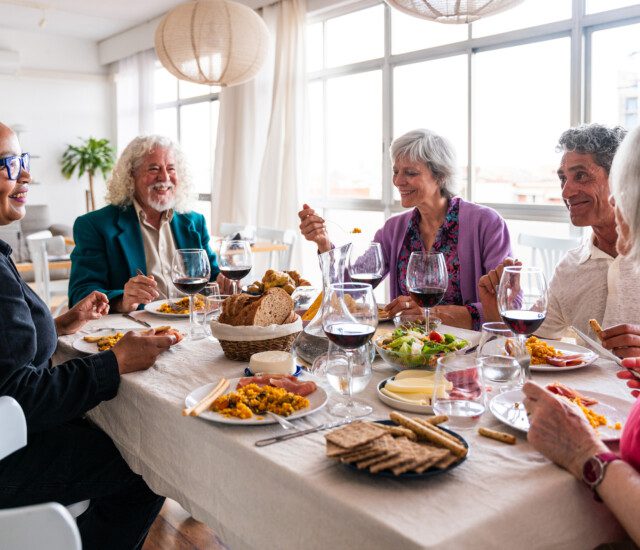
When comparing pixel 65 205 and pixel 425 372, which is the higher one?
pixel 65 205

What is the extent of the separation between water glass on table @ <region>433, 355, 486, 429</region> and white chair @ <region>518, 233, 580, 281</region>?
7.71 feet

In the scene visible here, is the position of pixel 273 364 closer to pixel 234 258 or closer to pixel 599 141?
pixel 234 258

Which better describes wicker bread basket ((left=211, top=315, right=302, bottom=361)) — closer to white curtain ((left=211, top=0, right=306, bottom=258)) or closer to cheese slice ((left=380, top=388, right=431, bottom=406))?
cheese slice ((left=380, top=388, right=431, bottom=406))

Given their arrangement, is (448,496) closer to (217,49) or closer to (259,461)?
(259,461)

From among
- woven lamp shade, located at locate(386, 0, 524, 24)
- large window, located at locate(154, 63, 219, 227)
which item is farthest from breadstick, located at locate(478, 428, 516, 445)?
large window, located at locate(154, 63, 219, 227)

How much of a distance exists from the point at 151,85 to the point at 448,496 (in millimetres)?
7693

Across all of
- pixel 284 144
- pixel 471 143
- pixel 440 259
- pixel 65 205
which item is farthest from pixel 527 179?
pixel 65 205

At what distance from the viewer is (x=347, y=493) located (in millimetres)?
894

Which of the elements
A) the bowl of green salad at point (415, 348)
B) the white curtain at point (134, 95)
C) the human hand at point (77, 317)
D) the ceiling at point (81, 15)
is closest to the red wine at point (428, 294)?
the bowl of green salad at point (415, 348)

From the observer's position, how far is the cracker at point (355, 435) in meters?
0.95

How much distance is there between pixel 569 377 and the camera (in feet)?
4.62

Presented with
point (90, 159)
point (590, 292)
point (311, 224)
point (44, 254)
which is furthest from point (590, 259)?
point (90, 159)

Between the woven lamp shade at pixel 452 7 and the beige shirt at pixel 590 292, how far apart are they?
0.92 metres

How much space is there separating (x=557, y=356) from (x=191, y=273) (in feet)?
3.35
